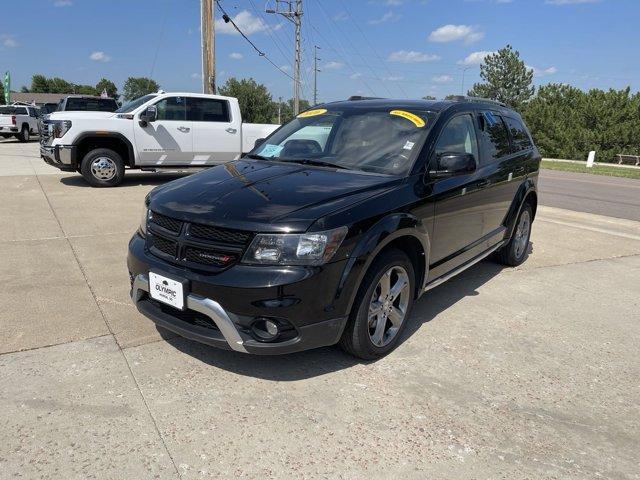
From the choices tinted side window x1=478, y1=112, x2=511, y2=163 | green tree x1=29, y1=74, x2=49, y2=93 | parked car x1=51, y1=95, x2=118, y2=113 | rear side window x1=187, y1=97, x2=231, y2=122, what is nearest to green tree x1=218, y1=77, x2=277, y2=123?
parked car x1=51, y1=95, x2=118, y2=113

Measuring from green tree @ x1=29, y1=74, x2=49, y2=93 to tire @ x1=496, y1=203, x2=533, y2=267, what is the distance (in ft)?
459

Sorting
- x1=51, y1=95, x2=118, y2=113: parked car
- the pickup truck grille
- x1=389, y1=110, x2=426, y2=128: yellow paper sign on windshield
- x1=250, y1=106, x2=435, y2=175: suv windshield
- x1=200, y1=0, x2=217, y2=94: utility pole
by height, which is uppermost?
x1=200, y1=0, x2=217, y2=94: utility pole

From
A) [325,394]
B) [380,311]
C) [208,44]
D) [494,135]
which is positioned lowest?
[325,394]

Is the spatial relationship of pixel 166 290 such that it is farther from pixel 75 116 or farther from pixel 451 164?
pixel 75 116

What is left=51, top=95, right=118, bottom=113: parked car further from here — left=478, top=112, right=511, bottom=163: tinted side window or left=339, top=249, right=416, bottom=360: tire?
left=339, top=249, right=416, bottom=360: tire

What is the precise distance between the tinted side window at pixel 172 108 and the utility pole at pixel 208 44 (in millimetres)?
6617

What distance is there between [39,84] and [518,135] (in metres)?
140

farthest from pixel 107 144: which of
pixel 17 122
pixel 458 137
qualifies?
pixel 17 122

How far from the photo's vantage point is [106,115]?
10.8 m

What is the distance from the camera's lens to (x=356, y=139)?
14.1ft

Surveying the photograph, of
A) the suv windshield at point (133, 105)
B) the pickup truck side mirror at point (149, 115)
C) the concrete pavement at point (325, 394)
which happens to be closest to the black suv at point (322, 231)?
the concrete pavement at point (325, 394)

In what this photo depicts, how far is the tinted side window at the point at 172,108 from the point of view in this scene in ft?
36.5

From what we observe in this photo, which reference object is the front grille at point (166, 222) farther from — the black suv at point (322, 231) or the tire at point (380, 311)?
the tire at point (380, 311)

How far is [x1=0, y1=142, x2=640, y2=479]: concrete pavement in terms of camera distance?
260cm
